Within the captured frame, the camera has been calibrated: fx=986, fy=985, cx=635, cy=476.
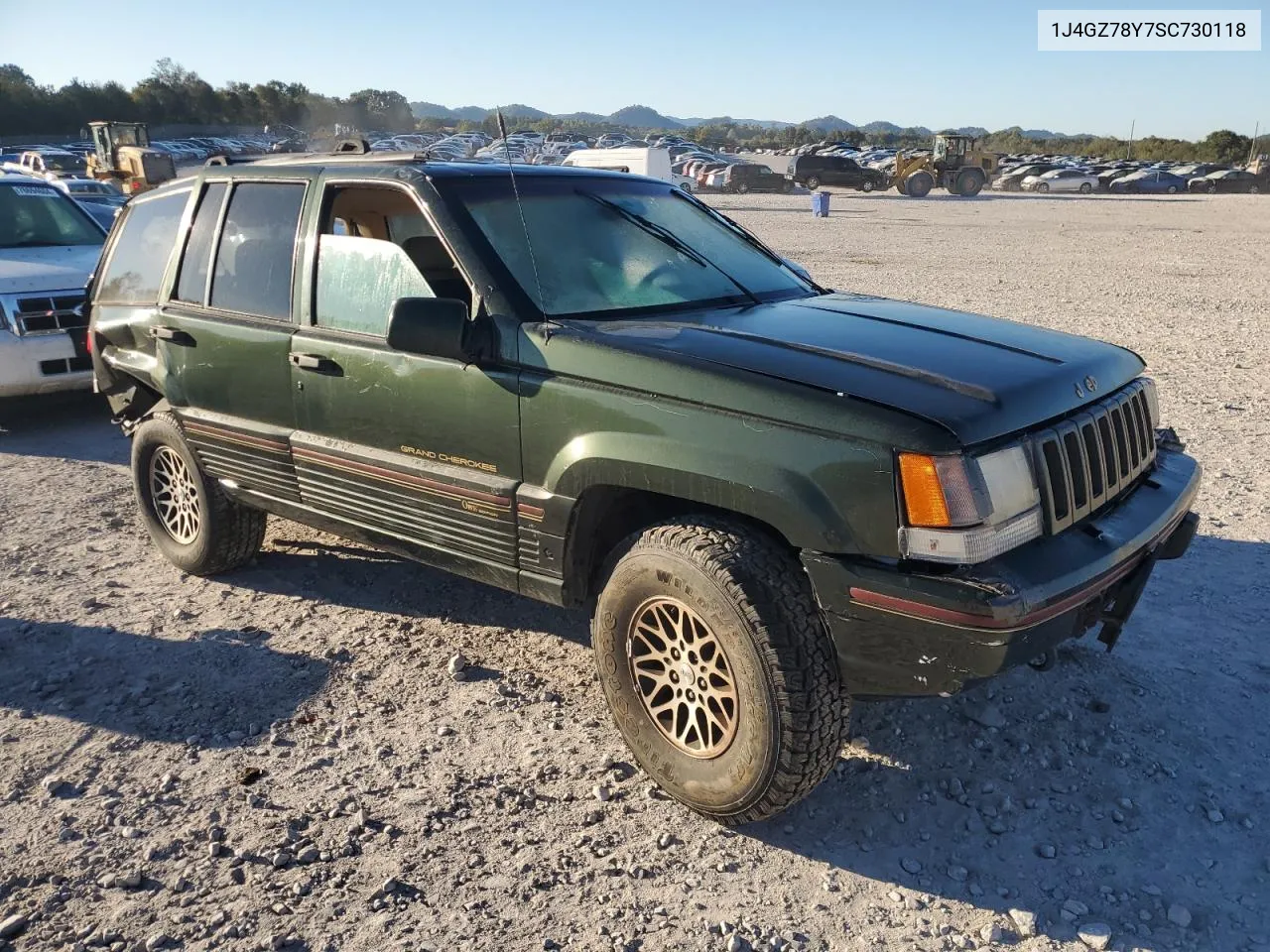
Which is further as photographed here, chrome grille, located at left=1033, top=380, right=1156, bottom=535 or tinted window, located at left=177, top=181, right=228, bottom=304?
tinted window, located at left=177, top=181, right=228, bottom=304

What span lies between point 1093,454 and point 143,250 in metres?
4.39

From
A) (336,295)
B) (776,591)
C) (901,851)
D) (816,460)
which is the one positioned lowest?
(901,851)

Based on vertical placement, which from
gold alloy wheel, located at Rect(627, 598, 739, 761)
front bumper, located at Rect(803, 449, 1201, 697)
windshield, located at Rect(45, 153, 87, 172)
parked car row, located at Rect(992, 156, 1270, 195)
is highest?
windshield, located at Rect(45, 153, 87, 172)

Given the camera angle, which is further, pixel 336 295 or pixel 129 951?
pixel 336 295

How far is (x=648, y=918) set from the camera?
102 inches

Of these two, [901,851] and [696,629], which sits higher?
[696,629]

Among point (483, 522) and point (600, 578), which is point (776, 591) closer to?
point (600, 578)

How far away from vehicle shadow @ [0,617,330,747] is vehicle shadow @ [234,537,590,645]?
0.52 metres

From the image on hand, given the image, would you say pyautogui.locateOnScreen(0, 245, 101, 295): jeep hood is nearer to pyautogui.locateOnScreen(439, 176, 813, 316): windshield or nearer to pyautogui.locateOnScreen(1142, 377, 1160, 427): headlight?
pyautogui.locateOnScreen(439, 176, 813, 316): windshield

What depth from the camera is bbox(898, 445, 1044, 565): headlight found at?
2.48 m

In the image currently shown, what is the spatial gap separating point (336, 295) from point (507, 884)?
7.40 ft

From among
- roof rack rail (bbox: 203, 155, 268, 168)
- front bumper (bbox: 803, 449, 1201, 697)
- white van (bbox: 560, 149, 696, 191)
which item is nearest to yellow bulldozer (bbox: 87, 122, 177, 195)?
white van (bbox: 560, 149, 696, 191)

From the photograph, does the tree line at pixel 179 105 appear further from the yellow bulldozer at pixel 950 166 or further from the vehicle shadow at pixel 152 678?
the vehicle shadow at pixel 152 678

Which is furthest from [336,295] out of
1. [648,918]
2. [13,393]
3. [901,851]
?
[13,393]
